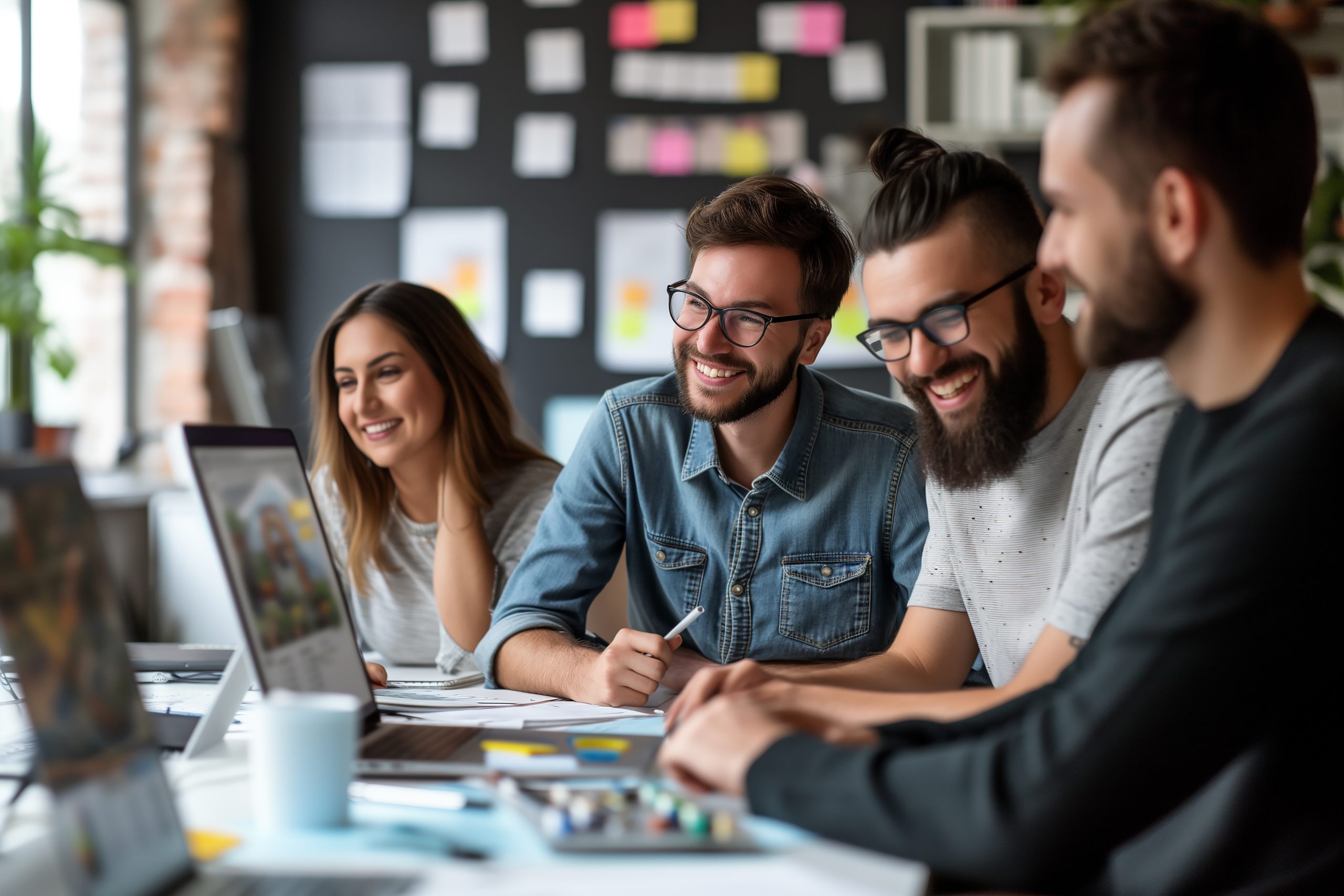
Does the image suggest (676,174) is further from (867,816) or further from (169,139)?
(867,816)

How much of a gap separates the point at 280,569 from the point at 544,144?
366cm

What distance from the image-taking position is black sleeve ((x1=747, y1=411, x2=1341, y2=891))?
81 centimetres

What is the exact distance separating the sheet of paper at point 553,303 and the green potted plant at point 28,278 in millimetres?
1485

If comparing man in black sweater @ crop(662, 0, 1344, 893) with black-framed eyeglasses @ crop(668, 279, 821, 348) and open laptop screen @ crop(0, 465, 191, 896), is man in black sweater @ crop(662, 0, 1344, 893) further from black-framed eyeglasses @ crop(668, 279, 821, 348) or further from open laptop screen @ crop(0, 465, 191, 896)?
black-framed eyeglasses @ crop(668, 279, 821, 348)

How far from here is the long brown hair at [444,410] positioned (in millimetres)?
2143

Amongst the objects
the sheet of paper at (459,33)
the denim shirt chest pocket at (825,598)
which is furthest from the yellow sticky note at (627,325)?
the denim shirt chest pocket at (825,598)

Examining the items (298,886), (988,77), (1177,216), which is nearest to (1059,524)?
(1177,216)

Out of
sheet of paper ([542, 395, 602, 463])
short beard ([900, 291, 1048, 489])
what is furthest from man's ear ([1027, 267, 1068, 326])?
sheet of paper ([542, 395, 602, 463])

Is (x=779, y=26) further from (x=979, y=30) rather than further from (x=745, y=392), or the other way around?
(x=745, y=392)

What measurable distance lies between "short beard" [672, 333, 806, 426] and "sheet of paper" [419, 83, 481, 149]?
3.03 meters

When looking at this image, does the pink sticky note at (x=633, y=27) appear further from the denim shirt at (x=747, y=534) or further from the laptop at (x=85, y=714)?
the laptop at (x=85, y=714)

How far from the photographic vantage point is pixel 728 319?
1790 millimetres

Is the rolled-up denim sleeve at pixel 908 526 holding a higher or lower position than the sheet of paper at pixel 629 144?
lower

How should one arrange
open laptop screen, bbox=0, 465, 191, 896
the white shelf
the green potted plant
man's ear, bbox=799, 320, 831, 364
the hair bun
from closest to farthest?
open laptop screen, bbox=0, 465, 191, 896 → the hair bun → man's ear, bbox=799, 320, 831, 364 → the green potted plant → the white shelf
